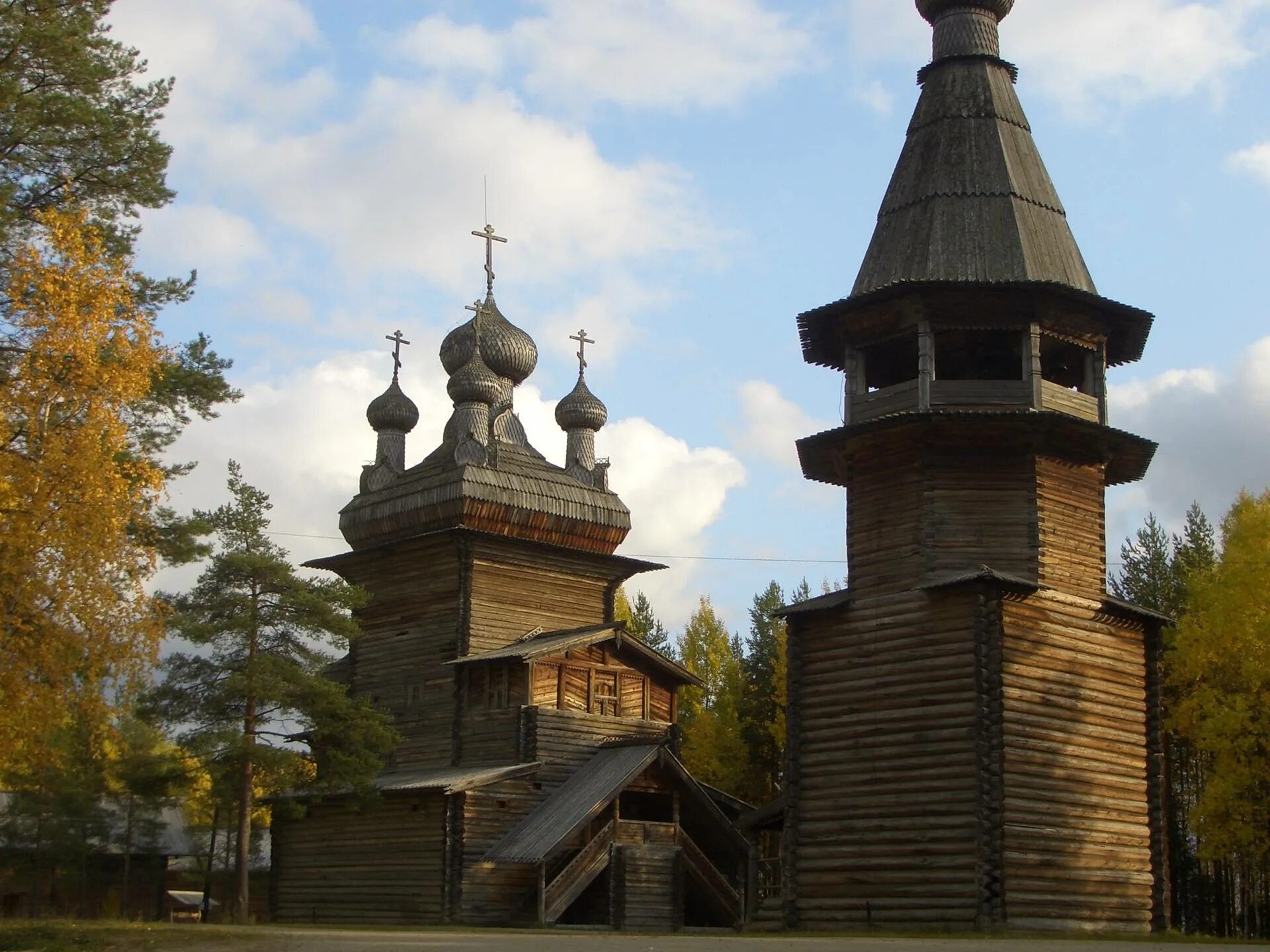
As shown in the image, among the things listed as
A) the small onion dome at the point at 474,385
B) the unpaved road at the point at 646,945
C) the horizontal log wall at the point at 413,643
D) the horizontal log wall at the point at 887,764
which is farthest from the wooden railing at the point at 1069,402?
the small onion dome at the point at 474,385

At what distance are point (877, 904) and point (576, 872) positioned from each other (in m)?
7.64

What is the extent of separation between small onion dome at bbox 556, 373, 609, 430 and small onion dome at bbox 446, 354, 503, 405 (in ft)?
7.42

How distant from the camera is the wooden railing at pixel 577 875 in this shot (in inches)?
1193

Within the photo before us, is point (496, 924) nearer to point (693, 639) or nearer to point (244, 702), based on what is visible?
point (244, 702)

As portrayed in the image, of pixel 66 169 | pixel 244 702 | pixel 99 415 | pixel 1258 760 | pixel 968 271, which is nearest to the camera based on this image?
pixel 99 415

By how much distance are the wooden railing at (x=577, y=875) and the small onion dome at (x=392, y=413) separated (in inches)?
554

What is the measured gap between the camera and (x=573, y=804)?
31172mm

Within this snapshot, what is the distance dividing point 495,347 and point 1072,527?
17.9m

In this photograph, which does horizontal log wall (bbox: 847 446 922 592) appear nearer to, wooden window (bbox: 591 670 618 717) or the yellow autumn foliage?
wooden window (bbox: 591 670 618 717)

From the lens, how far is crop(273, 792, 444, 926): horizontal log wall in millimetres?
31688

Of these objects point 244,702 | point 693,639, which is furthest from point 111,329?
point 693,639

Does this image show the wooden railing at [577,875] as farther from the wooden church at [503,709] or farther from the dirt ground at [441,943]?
the dirt ground at [441,943]

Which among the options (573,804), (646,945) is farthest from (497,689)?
(646,945)

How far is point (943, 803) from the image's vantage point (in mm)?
24828
